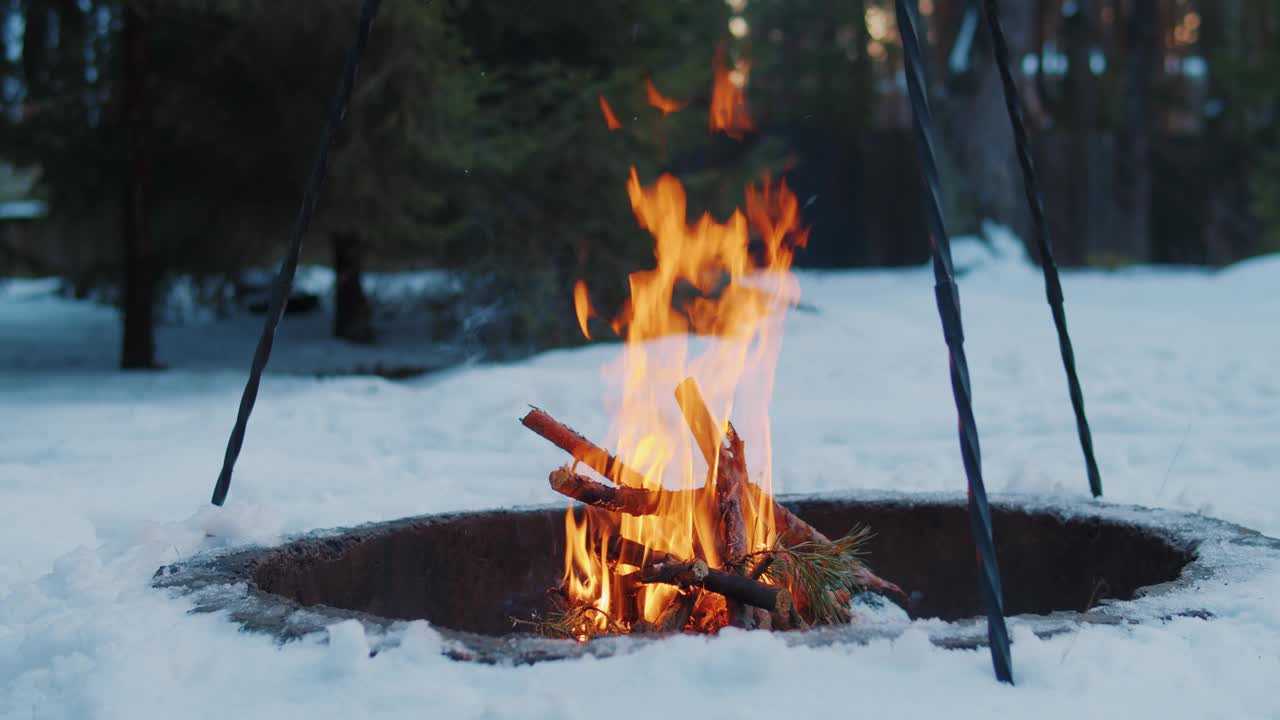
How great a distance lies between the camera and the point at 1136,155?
17.1 metres

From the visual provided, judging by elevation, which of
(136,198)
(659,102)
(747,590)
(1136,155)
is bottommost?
(747,590)

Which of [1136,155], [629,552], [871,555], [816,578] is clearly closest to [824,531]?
[871,555]

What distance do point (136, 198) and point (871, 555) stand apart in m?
5.71

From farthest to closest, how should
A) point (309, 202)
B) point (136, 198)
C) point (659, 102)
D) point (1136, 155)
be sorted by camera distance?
1. point (1136, 155)
2. point (136, 198)
3. point (659, 102)
4. point (309, 202)

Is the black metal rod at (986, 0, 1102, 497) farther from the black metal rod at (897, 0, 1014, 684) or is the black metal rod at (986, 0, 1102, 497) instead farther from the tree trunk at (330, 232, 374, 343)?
the tree trunk at (330, 232, 374, 343)

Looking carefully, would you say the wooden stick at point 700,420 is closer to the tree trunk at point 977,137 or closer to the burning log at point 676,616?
the burning log at point 676,616

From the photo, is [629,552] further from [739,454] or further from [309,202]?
[309,202]

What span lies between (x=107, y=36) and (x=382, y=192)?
2.70 meters

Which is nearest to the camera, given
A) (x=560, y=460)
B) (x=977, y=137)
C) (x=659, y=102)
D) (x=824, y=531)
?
(x=659, y=102)

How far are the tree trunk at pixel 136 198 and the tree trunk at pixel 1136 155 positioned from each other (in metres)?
14.2

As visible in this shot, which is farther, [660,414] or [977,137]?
[977,137]

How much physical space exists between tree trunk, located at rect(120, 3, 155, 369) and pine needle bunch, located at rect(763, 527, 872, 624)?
590 cm

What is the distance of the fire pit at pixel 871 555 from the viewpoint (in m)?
2.73

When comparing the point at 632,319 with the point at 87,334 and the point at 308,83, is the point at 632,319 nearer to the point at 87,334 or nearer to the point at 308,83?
the point at 308,83
